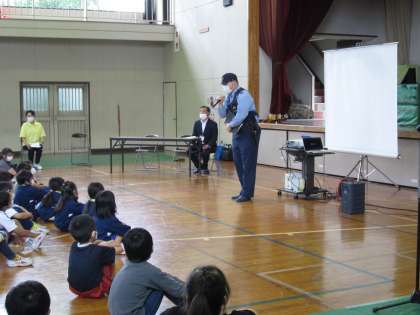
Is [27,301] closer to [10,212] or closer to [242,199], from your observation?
[10,212]

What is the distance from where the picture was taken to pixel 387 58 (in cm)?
716

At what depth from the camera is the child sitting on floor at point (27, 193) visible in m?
6.75

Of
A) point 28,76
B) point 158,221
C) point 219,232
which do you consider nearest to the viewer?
point 219,232

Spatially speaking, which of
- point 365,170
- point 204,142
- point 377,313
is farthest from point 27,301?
point 204,142

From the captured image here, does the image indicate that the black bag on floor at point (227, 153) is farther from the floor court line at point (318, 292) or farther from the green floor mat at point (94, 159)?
the floor court line at point (318, 292)

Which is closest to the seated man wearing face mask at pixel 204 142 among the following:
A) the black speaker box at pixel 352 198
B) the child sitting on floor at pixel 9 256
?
the black speaker box at pixel 352 198

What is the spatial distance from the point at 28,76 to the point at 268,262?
39.6 feet

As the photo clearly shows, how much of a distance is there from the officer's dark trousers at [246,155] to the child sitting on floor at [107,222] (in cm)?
303

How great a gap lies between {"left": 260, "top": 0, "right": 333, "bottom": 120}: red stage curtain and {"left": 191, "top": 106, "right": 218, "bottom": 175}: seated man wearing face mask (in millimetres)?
1931

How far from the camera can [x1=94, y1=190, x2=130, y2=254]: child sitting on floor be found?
538 centimetres

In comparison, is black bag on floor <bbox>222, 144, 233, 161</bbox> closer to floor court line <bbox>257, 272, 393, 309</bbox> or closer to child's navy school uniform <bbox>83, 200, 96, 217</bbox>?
child's navy school uniform <bbox>83, 200, 96, 217</bbox>

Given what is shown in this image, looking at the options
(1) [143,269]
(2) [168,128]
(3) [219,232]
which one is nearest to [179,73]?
(2) [168,128]

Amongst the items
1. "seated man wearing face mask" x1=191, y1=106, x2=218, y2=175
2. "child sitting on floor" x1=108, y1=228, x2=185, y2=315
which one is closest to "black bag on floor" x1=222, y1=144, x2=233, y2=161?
"seated man wearing face mask" x1=191, y1=106, x2=218, y2=175

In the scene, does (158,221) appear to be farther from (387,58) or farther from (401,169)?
(401,169)
